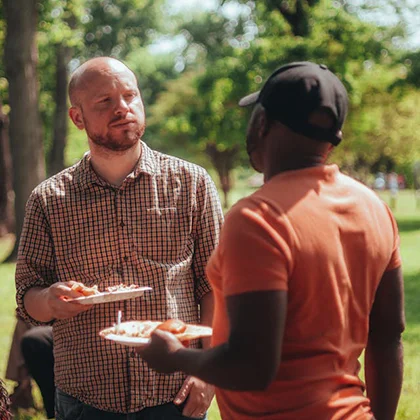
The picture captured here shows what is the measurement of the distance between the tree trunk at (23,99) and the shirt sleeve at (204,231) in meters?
11.0

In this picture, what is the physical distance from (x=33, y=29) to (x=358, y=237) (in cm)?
1256

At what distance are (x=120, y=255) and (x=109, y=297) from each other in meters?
0.42

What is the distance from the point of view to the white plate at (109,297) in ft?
10.4

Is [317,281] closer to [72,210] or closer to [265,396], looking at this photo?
[265,396]

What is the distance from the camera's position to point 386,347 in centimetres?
272

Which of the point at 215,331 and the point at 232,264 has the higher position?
the point at 232,264

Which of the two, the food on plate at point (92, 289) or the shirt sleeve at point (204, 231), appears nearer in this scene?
the food on plate at point (92, 289)

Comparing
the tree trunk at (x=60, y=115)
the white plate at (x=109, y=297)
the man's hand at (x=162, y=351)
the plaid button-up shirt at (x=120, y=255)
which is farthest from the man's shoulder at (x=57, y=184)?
the tree trunk at (x=60, y=115)

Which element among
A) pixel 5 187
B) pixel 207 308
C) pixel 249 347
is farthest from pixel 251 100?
pixel 5 187

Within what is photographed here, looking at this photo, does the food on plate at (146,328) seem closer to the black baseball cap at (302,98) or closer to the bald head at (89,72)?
the black baseball cap at (302,98)

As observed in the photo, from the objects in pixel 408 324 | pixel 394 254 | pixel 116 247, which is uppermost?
pixel 394 254

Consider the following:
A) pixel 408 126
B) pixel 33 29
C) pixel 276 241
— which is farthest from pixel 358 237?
pixel 408 126

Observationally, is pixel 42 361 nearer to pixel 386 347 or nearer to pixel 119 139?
pixel 119 139

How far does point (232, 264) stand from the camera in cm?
228
